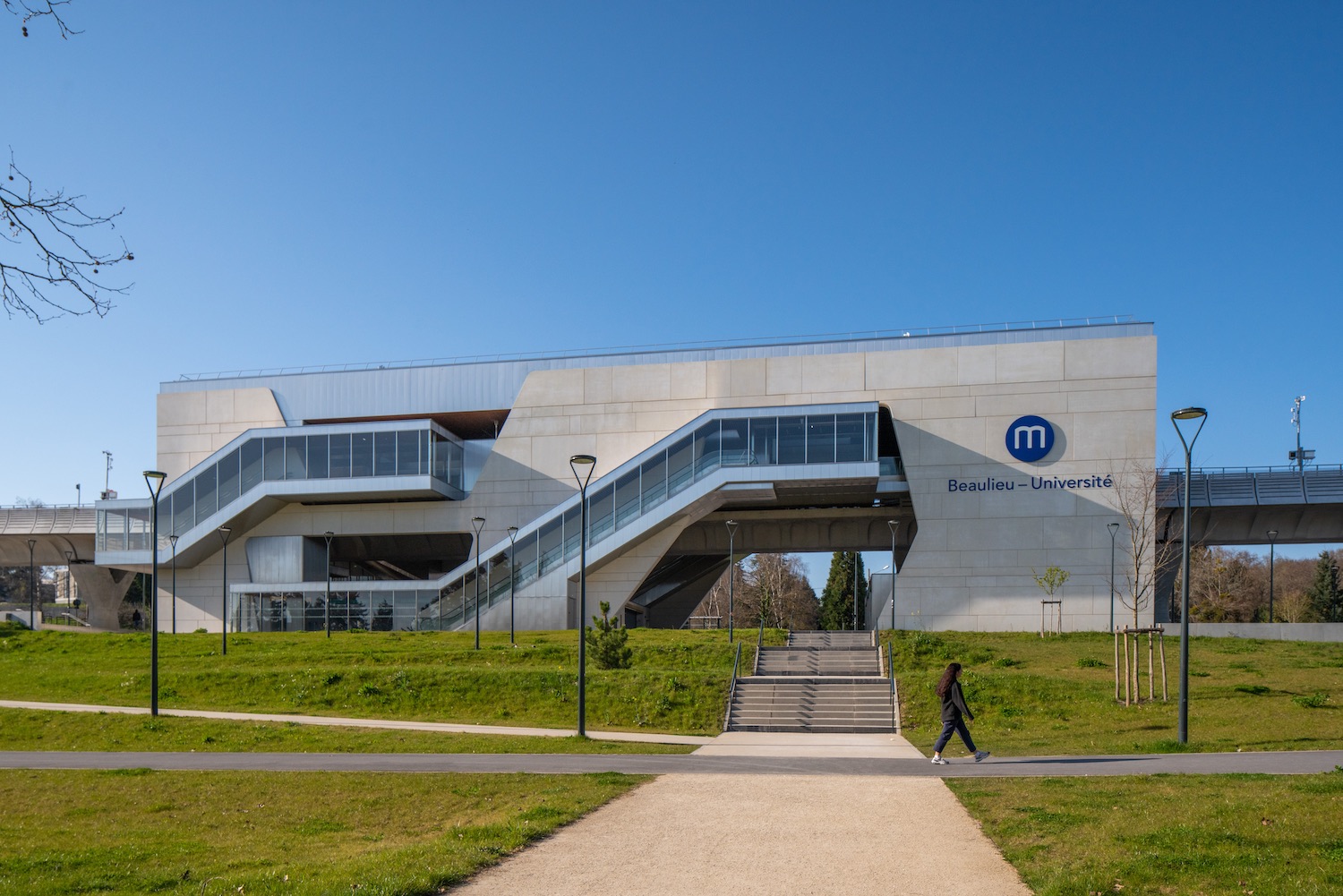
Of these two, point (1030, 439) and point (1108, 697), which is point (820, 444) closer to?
point (1030, 439)

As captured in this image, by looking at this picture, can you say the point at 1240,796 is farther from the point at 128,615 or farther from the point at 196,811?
the point at 128,615

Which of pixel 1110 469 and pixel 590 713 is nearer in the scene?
pixel 590 713

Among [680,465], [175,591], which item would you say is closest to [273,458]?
[175,591]

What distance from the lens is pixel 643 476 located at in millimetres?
45094

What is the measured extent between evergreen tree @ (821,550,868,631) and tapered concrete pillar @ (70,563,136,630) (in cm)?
5512

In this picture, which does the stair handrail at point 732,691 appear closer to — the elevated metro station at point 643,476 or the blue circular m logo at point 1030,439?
the elevated metro station at point 643,476

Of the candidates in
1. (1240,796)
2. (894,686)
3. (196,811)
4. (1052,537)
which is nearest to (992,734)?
(894,686)

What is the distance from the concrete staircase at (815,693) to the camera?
2536 cm

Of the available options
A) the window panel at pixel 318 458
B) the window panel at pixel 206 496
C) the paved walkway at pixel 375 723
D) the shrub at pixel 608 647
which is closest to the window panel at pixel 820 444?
the shrub at pixel 608 647

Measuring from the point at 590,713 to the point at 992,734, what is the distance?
9.65 m

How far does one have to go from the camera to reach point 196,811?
13.1 metres

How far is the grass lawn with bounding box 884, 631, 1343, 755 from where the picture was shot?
2005cm

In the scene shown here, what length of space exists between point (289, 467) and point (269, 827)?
41202 mm

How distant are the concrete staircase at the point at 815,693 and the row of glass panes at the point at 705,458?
1202cm
